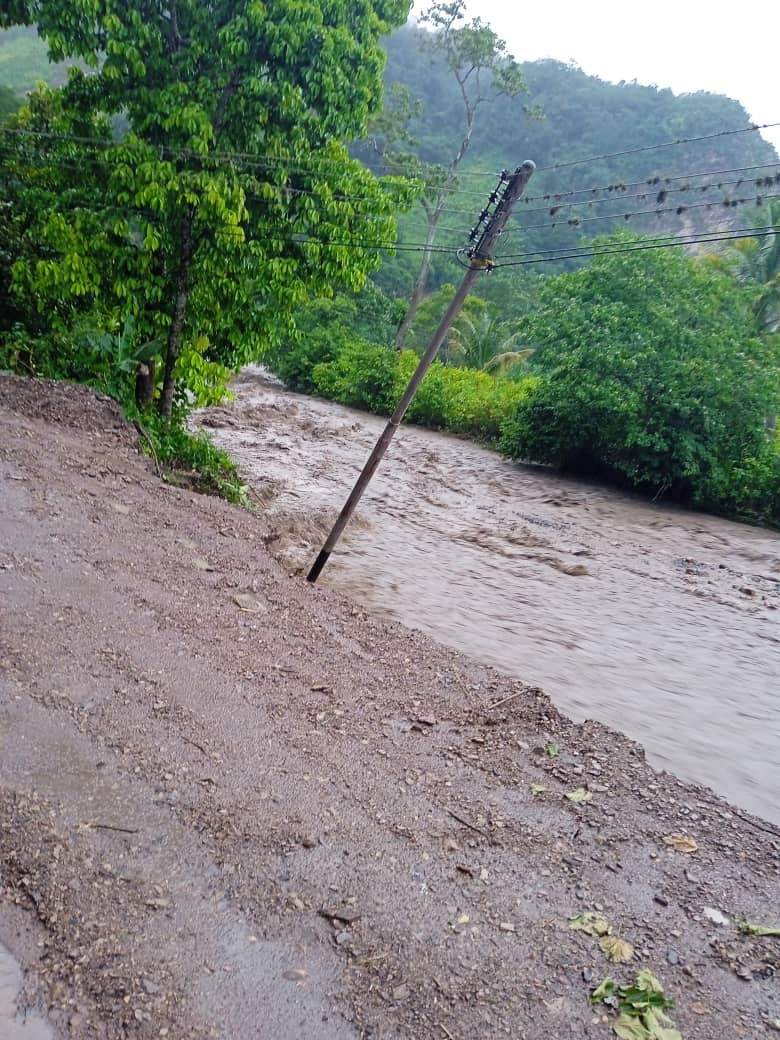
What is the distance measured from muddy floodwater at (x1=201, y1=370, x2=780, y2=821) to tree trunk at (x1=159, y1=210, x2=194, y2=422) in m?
2.44

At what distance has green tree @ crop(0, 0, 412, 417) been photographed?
28.8ft

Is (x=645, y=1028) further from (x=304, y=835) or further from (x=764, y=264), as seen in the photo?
(x=764, y=264)

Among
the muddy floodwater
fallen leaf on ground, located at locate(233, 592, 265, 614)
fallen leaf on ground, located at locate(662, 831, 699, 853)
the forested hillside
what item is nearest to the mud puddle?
fallen leaf on ground, located at locate(662, 831, 699, 853)

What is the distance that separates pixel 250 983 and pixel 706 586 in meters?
11.2

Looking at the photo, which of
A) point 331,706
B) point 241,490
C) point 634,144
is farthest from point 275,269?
point 634,144

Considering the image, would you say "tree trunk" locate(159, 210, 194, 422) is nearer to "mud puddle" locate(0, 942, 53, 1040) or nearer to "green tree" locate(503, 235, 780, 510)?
"mud puddle" locate(0, 942, 53, 1040)

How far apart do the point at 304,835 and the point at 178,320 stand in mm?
8162

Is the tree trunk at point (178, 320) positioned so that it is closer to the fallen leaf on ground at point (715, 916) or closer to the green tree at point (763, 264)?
the fallen leaf on ground at point (715, 916)

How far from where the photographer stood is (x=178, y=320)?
10078mm

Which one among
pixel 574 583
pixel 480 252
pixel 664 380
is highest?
pixel 480 252

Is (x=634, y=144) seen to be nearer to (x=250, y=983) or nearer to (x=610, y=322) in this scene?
(x=610, y=322)

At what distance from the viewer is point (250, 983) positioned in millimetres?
2893

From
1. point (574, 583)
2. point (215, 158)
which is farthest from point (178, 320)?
point (574, 583)

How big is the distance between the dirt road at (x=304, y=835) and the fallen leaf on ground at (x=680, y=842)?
0.03 m
